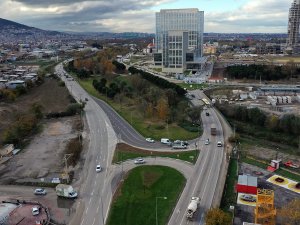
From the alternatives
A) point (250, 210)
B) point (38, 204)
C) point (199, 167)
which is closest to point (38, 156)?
point (38, 204)

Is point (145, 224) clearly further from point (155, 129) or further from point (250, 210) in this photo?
point (155, 129)

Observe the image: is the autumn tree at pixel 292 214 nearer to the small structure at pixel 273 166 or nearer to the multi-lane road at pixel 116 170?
the multi-lane road at pixel 116 170

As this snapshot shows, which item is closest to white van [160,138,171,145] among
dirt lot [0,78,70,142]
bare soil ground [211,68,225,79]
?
dirt lot [0,78,70,142]

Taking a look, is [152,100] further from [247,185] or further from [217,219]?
[217,219]

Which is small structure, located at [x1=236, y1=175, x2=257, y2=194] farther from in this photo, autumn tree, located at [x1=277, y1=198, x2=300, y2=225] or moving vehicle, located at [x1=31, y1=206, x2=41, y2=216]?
moving vehicle, located at [x1=31, y1=206, x2=41, y2=216]

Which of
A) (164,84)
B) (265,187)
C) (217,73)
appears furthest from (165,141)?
(217,73)

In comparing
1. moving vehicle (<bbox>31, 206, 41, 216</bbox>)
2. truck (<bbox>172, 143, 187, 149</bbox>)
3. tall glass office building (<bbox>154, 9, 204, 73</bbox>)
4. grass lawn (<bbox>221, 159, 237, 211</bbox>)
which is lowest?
moving vehicle (<bbox>31, 206, 41, 216</bbox>)
